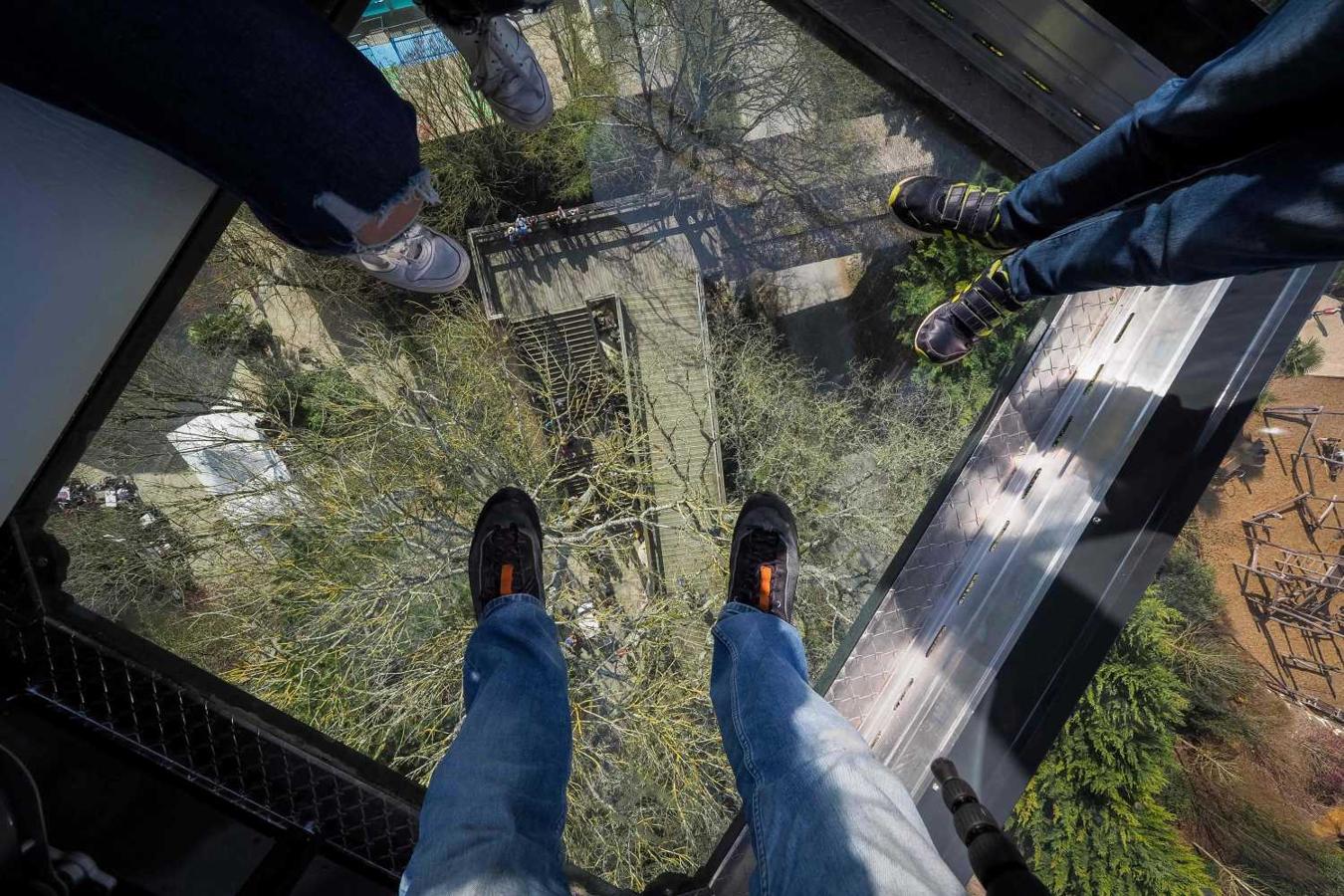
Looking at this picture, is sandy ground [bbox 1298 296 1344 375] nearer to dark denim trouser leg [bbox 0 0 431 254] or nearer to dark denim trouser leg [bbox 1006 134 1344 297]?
dark denim trouser leg [bbox 1006 134 1344 297]

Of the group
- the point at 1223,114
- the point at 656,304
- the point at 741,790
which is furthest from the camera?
Result: the point at 656,304

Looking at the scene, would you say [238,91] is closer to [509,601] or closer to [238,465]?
[509,601]

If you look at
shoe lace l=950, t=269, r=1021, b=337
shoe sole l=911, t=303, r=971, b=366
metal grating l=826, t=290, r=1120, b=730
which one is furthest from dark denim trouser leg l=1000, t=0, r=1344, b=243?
shoe sole l=911, t=303, r=971, b=366

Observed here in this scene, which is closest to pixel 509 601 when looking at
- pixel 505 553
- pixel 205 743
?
pixel 505 553

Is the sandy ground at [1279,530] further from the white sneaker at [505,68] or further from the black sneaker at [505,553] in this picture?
the white sneaker at [505,68]

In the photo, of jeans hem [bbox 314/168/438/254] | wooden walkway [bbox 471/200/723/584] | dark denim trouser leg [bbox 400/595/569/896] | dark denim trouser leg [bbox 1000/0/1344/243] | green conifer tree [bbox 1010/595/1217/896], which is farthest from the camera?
wooden walkway [bbox 471/200/723/584]

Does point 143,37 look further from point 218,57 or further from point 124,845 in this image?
point 124,845
